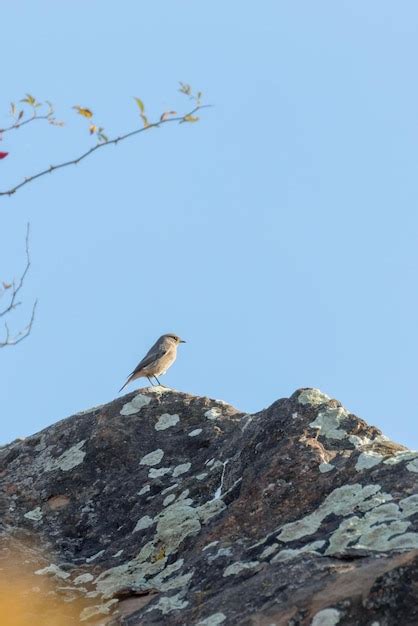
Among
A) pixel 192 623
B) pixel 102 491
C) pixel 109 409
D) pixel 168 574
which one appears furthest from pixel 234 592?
pixel 109 409

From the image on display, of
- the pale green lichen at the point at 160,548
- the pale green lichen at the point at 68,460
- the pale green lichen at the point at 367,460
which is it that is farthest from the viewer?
the pale green lichen at the point at 68,460

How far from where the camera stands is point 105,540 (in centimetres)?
988

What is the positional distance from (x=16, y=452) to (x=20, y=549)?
6.66 feet

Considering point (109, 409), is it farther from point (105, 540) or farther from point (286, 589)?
point (286, 589)

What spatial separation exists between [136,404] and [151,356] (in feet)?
24.5

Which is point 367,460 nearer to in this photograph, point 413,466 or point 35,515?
point 413,466

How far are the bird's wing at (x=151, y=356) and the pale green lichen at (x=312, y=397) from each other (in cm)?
886

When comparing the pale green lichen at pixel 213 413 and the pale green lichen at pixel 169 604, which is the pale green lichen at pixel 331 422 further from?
the pale green lichen at pixel 169 604

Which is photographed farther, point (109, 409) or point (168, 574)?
point (109, 409)

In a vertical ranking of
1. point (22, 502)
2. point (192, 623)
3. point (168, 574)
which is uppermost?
point (22, 502)

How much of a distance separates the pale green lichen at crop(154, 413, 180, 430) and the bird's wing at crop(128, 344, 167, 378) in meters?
7.43

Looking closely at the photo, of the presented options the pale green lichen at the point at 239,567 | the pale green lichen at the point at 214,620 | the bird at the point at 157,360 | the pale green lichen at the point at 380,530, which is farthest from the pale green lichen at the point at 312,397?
the bird at the point at 157,360

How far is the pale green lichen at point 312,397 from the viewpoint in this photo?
10.2 meters

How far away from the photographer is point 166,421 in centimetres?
1155
